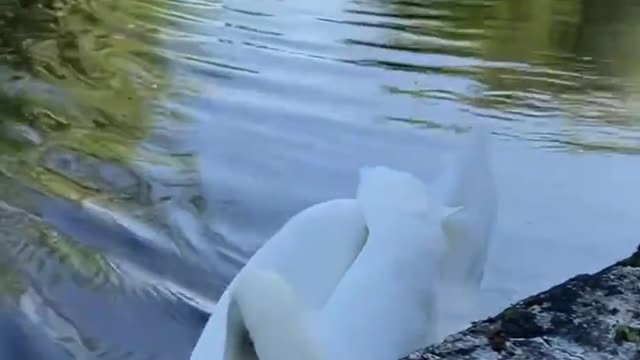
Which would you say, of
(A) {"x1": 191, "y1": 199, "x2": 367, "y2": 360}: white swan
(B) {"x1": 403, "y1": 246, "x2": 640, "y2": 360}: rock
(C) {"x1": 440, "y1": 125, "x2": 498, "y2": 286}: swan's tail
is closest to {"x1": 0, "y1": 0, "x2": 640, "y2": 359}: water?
(C) {"x1": 440, "y1": 125, "x2": 498, "y2": 286}: swan's tail

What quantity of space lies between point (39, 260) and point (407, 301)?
2.58 m

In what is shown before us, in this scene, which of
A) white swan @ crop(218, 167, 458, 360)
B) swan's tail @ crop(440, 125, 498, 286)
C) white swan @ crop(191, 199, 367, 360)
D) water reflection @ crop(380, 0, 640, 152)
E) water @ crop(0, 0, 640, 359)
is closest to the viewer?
white swan @ crop(218, 167, 458, 360)

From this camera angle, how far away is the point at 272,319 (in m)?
1.71

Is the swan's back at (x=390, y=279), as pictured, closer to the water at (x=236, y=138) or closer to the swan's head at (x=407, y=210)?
the swan's head at (x=407, y=210)

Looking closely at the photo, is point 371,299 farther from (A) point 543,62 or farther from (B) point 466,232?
(A) point 543,62

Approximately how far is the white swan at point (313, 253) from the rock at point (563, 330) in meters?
0.87

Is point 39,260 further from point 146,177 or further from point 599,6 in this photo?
point 599,6

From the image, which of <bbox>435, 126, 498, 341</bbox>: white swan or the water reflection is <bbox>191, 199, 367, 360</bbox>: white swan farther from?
the water reflection

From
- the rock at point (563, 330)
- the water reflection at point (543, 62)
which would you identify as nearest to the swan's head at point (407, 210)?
the rock at point (563, 330)

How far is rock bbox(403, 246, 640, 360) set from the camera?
5.32 feet

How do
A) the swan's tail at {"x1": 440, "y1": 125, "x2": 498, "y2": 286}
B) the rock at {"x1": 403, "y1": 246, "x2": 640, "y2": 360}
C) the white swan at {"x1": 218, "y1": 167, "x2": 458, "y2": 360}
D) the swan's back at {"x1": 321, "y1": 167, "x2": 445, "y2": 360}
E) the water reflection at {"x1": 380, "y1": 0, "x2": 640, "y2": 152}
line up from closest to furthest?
1. the rock at {"x1": 403, "y1": 246, "x2": 640, "y2": 360}
2. the white swan at {"x1": 218, "y1": 167, "x2": 458, "y2": 360}
3. the swan's back at {"x1": 321, "y1": 167, "x2": 445, "y2": 360}
4. the swan's tail at {"x1": 440, "y1": 125, "x2": 498, "y2": 286}
5. the water reflection at {"x1": 380, "y1": 0, "x2": 640, "y2": 152}

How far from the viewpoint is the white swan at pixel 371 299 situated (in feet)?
5.68

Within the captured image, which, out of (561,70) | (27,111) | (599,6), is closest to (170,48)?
(27,111)

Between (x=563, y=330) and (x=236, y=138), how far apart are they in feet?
16.1
